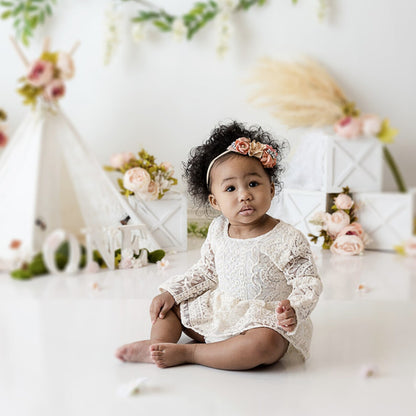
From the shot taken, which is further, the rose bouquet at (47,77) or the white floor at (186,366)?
the rose bouquet at (47,77)

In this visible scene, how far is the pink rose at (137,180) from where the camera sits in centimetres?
100

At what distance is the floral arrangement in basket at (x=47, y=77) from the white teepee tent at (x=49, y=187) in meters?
0.03

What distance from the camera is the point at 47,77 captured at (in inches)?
36.5

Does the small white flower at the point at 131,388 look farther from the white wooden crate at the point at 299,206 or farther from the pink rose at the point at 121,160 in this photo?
the pink rose at the point at 121,160

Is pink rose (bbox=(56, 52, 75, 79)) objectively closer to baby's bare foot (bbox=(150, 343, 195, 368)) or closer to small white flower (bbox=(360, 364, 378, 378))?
baby's bare foot (bbox=(150, 343, 195, 368))

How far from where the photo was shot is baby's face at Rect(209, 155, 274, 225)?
76 centimetres

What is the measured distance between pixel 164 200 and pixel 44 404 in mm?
452

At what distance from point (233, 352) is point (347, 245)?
0.25m

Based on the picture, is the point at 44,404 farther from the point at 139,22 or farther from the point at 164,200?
the point at 139,22

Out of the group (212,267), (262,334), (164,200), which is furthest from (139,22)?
(262,334)

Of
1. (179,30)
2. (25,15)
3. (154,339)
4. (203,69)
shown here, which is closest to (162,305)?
(154,339)

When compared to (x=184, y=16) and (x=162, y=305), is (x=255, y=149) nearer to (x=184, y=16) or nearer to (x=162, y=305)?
(x=162, y=305)

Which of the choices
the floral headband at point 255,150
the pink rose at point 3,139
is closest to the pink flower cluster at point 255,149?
the floral headband at point 255,150

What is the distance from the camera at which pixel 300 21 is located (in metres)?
1.42
